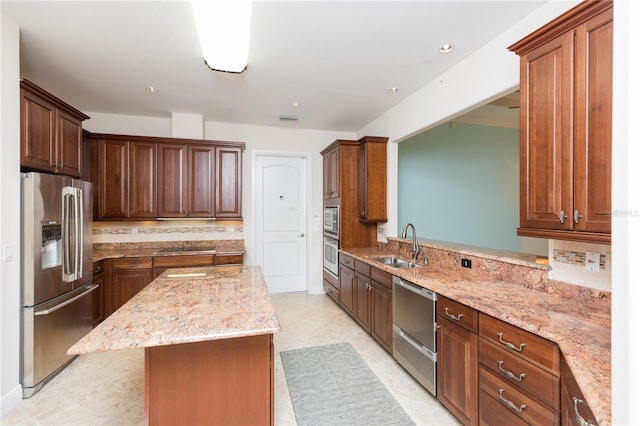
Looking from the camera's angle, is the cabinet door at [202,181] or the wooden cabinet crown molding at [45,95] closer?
the wooden cabinet crown molding at [45,95]

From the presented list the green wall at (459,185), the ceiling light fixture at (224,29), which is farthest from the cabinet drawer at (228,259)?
the green wall at (459,185)

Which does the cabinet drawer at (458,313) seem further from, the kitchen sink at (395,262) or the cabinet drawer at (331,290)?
the cabinet drawer at (331,290)

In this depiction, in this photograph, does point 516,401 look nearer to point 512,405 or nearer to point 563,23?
point 512,405

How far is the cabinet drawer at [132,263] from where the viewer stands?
3.43m

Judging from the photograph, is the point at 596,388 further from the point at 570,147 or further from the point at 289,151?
the point at 289,151

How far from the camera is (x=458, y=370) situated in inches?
71.6

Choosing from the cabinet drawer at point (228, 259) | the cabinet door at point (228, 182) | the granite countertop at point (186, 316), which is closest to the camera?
the granite countertop at point (186, 316)

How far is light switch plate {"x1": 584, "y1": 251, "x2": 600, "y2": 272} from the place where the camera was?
5.25 ft

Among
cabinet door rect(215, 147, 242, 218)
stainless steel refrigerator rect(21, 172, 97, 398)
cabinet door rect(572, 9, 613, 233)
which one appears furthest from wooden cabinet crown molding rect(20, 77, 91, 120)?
cabinet door rect(572, 9, 613, 233)

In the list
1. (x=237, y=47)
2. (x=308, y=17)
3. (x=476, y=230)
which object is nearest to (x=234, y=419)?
(x=237, y=47)

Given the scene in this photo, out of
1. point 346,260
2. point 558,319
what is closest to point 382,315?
point 346,260

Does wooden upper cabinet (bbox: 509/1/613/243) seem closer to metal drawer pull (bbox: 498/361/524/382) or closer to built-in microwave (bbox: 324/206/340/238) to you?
metal drawer pull (bbox: 498/361/524/382)

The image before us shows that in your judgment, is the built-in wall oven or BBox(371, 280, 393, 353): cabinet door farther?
the built-in wall oven

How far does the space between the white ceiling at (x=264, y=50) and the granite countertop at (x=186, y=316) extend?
189 centimetres
